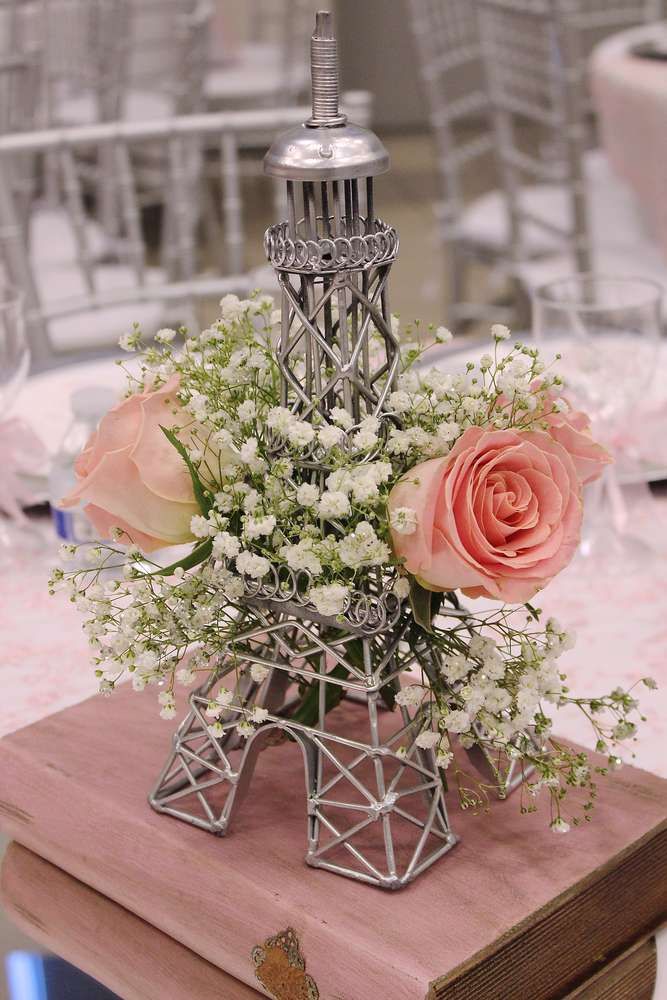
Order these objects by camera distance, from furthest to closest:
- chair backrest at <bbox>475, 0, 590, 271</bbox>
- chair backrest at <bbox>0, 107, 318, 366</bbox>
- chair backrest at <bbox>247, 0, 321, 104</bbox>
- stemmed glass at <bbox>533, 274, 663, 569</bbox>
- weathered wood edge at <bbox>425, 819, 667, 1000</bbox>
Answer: chair backrest at <bbox>247, 0, 321, 104</bbox>
chair backrest at <bbox>475, 0, 590, 271</bbox>
chair backrest at <bbox>0, 107, 318, 366</bbox>
stemmed glass at <bbox>533, 274, 663, 569</bbox>
weathered wood edge at <bbox>425, 819, 667, 1000</bbox>

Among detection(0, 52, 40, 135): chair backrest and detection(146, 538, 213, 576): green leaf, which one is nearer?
detection(146, 538, 213, 576): green leaf

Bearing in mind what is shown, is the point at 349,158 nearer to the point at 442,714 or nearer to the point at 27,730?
the point at 442,714

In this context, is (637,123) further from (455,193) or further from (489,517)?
(489,517)

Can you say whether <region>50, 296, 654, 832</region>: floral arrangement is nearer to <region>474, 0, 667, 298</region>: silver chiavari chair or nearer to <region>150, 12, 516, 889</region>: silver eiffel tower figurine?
<region>150, 12, 516, 889</region>: silver eiffel tower figurine

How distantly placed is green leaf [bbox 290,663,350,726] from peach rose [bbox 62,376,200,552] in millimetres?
111

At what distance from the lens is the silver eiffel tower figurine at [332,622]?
2.12 feet

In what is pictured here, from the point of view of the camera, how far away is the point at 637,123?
117 inches

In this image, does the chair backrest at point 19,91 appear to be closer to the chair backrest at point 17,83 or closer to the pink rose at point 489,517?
the chair backrest at point 17,83

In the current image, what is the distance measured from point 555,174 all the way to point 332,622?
248cm

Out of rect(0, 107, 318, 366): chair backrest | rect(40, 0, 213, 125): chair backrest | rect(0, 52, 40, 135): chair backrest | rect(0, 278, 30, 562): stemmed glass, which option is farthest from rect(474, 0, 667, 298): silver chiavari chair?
rect(0, 278, 30, 562): stemmed glass

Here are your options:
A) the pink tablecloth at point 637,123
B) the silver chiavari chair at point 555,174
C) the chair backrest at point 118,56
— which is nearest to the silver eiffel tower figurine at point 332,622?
the silver chiavari chair at point 555,174

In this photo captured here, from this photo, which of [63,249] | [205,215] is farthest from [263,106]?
[63,249]

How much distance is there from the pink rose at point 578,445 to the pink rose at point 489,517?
0.14 feet

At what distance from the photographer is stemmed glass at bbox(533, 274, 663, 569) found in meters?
1.18
